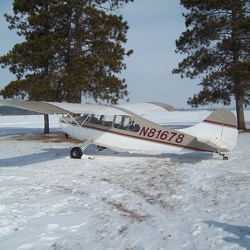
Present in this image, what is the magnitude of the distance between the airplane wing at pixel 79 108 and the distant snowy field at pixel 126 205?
6.07 feet

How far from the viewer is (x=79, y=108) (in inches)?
386

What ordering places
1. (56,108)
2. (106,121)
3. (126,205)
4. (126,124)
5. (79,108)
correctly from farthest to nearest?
(106,121), (126,124), (79,108), (56,108), (126,205)

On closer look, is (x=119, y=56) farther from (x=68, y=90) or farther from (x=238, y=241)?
(x=238, y=241)

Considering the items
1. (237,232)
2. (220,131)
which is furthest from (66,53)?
(237,232)

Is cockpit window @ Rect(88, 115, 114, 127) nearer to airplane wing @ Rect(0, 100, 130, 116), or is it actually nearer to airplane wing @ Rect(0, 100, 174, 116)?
airplane wing @ Rect(0, 100, 174, 116)

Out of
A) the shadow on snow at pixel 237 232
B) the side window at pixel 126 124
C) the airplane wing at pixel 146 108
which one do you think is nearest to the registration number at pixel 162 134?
the side window at pixel 126 124

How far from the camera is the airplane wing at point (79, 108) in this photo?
8.85 meters

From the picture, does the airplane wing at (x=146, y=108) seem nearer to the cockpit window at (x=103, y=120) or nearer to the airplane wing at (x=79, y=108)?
the airplane wing at (x=79, y=108)

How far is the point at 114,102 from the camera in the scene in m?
18.2

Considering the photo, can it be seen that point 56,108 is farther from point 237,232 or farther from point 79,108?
point 237,232

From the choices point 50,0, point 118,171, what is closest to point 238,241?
point 118,171

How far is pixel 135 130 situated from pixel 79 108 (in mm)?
2240

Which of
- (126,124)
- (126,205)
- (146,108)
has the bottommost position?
(126,205)

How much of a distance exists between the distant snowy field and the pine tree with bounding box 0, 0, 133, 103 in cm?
822
